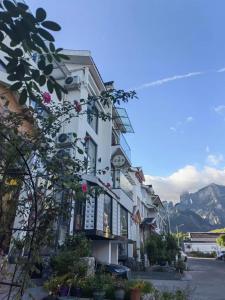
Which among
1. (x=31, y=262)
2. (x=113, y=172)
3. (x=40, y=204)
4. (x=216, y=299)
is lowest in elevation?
(x=216, y=299)

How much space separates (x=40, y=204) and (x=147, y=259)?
99.8ft

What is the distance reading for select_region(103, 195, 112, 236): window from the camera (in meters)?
→ 17.6

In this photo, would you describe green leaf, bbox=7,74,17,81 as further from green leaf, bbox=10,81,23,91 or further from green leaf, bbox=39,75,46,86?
green leaf, bbox=39,75,46,86

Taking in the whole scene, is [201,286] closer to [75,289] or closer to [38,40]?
[75,289]

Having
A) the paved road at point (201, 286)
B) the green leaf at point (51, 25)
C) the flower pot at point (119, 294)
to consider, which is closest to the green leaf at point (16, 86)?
the green leaf at point (51, 25)

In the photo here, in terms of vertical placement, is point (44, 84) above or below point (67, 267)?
above

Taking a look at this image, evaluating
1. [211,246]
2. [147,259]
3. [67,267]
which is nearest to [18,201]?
[67,267]

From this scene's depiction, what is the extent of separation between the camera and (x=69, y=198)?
4027 millimetres

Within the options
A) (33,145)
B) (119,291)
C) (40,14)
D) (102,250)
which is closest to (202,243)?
(102,250)

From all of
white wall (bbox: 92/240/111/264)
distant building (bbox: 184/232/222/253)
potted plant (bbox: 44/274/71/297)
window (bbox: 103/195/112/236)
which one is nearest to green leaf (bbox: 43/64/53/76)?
potted plant (bbox: 44/274/71/297)

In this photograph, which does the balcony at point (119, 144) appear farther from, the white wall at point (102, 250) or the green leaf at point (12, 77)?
the green leaf at point (12, 77)

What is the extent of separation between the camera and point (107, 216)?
18375mm

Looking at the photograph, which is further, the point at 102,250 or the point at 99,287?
the point at 102,250

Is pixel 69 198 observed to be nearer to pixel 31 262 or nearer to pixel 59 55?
pixel 31 262
